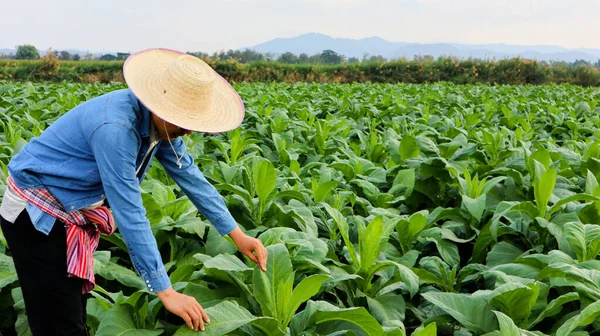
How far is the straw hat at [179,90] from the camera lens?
199 cm

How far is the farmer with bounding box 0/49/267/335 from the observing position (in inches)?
75.8

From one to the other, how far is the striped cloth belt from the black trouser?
0.03 m

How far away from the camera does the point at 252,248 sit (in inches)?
87.7

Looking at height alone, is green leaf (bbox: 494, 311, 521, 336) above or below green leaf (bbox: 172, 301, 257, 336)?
above

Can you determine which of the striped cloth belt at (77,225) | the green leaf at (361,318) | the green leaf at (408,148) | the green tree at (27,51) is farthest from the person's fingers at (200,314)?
the green tree at (27,51)

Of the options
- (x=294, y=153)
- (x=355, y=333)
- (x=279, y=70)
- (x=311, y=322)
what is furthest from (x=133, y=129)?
(x=279, y=70)

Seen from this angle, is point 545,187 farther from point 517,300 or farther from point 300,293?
point 300,293

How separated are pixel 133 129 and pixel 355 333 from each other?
1134 mm

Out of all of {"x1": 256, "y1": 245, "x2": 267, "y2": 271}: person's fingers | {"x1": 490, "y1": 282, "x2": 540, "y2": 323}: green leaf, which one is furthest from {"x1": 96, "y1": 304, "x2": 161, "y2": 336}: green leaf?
{"x1": 490, "y1": 282, "x2": 540, "y2": 323}: green leaf

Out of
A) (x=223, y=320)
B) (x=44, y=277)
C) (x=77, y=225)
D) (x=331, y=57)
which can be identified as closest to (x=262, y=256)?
(x=223, y=320)

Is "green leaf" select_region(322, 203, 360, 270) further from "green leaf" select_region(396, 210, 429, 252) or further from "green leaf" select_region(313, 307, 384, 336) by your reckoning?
"green leaf" select_region(313, 307, 384, 336)

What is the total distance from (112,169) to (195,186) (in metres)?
0.55

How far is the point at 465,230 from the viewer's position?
3.19 meters

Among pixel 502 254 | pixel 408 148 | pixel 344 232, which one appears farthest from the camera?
pixel 408 148
